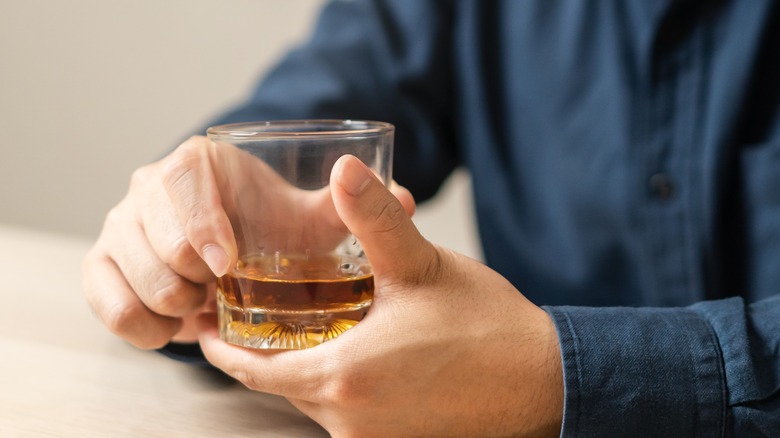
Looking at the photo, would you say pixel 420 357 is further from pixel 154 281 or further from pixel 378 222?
pixel 154 281

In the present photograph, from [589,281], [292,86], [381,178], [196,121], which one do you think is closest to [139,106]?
[196,121]

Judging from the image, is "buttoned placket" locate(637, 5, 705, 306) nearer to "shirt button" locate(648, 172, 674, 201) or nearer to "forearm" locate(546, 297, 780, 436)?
"shirt button" locate(648, 172, 674, 201)

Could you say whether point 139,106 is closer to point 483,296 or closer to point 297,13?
point 297,13

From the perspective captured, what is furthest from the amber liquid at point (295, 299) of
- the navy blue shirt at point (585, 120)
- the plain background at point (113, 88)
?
the plain background at point (113, 88)

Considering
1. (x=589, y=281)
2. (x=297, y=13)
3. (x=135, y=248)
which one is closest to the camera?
(x=135, y=248)

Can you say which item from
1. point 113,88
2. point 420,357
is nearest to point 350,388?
point 420,357

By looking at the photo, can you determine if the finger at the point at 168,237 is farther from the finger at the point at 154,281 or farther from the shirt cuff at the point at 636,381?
the shirt cuff at the point at 636,381
